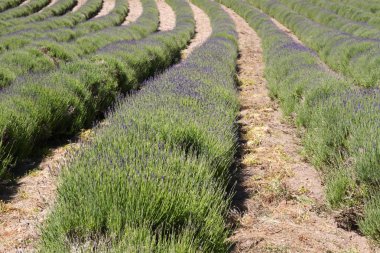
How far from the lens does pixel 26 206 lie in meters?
4.18

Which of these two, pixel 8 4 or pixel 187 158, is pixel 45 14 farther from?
pixel 187 158

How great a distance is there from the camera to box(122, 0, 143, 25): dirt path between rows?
2495cm

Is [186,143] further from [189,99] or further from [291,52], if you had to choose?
[291,52]

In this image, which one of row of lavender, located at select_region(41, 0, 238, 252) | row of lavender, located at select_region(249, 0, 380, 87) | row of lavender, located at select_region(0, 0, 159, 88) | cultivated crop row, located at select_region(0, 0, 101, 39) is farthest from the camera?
cultivated crop row, located at select_region(0, 0, 101, 39)

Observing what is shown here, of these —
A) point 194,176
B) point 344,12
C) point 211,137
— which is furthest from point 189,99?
point 344,12

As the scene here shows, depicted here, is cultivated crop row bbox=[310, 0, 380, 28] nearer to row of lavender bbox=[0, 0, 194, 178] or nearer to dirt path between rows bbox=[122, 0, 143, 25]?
dirt path between rows bbox=[122, 0, 143, 25]

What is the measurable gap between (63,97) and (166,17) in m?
21.2

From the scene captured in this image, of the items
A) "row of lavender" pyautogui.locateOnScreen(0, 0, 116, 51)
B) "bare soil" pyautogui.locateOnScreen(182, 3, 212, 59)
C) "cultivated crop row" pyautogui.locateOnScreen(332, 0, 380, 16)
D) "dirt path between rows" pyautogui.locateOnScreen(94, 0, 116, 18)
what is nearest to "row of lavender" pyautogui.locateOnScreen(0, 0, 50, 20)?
"row of lavender" pyautogui.locateOnScreen(0, 0, 116, 51)

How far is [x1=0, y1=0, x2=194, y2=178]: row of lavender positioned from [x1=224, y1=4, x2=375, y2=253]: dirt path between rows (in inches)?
96.2

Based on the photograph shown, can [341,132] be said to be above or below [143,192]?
below


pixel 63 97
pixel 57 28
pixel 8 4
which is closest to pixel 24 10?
pixel 8 4

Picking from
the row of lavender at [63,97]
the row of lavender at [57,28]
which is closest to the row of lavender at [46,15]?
the row of lavender at [57,28]

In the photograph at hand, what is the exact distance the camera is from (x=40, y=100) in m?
5.93

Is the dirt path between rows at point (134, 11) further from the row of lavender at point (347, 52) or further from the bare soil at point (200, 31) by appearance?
the row of lavender at point (347, 52)
